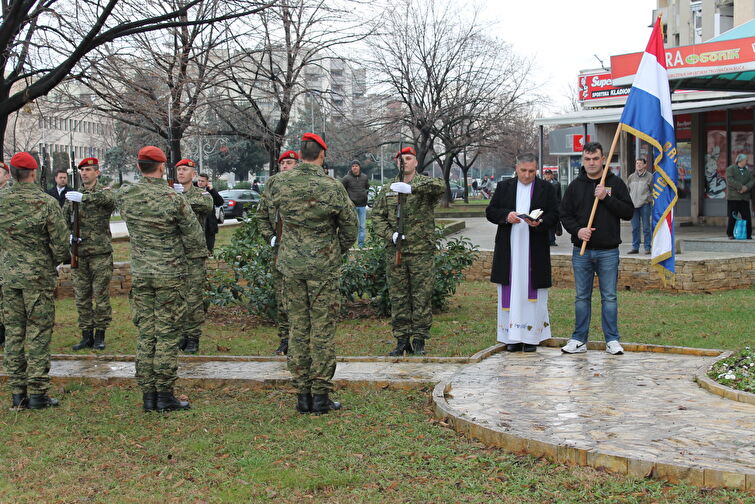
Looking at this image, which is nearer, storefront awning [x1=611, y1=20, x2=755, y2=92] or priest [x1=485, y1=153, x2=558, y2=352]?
priest [x1=485, y1=153, x2=558, y2=352]

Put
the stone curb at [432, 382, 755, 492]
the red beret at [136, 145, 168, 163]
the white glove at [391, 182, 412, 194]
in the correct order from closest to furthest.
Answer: the stone curb at [432, 382, 755, 492]
the red beret at [136, 145, 168, 163]
the white glove at [391, 182, 412, 194]

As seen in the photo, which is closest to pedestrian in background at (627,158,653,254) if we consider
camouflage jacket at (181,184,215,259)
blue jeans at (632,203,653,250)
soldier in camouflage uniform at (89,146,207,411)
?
blue jeans at (632,203,653,250)

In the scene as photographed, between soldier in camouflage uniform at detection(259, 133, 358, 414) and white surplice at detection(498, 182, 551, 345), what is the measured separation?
251 centimetres

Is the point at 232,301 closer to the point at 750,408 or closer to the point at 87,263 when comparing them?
the point at 87,263

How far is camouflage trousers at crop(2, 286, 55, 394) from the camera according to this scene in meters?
7.11

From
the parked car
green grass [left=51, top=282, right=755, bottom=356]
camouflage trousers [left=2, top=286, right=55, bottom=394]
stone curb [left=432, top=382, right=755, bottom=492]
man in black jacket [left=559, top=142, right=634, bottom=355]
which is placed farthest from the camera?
the parked car

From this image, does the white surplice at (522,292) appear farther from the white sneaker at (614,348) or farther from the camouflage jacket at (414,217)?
the camouflage jacket at (414,217)

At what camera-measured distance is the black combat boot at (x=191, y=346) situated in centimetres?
955

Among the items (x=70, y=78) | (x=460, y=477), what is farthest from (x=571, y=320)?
(x=70, y=78)

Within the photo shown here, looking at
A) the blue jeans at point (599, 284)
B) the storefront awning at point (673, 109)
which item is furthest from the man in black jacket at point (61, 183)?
the storefront awning at point (673, 109)

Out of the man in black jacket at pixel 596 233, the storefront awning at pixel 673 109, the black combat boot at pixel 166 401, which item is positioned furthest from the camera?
the storefront awning at pixel 673 109

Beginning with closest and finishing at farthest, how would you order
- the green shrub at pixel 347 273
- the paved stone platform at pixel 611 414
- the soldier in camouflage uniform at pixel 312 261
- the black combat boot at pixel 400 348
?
1. the paved stone platform at pixel 611 414
2. the soldier in camouflage uniform at pixel 312 261
3. the black combat boot at pixel 400 348
4. the green shrub at pixel 347 273

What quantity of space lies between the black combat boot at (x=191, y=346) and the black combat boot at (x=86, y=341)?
1.16 meters

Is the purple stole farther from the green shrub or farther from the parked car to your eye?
the parked car
